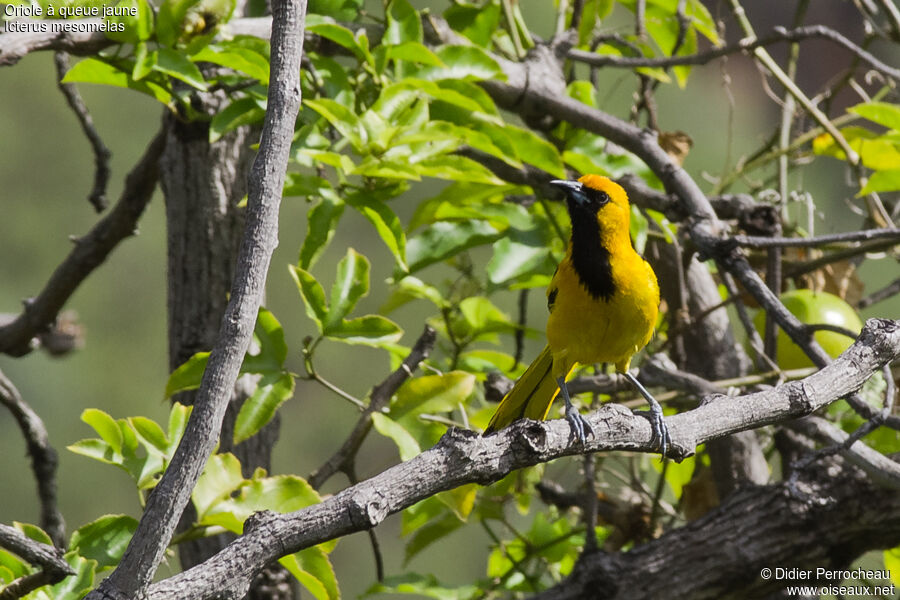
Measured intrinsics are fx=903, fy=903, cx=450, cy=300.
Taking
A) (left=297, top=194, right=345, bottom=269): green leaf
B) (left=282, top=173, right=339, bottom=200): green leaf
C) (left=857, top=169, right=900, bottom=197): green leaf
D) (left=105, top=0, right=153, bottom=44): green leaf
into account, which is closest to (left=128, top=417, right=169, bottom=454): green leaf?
(left=297, top=194, right=345, bottom=269): green leaf

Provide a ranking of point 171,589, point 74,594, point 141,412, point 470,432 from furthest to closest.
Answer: point 141,412, point 74,594, point 470,432, point 171,589

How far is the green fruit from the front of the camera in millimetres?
2309

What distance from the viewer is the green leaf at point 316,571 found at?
5.54 ft

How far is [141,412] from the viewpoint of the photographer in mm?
10438

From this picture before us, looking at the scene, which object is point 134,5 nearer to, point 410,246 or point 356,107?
point 356,107

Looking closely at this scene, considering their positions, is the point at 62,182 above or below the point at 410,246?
above

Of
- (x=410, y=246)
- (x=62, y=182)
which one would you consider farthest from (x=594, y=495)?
(x=62, y=182)

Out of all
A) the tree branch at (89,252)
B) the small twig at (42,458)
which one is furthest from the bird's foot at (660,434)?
the tree branch at (89,252)

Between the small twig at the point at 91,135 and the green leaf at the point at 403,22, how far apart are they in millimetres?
916

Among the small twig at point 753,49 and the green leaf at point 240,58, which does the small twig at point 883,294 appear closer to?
the small twig at point 753,49

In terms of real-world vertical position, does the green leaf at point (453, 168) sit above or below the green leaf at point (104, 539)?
above

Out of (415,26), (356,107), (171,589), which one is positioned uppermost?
Answer: (415,26)

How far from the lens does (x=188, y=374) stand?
1.93 meters

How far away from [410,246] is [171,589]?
133 cm
